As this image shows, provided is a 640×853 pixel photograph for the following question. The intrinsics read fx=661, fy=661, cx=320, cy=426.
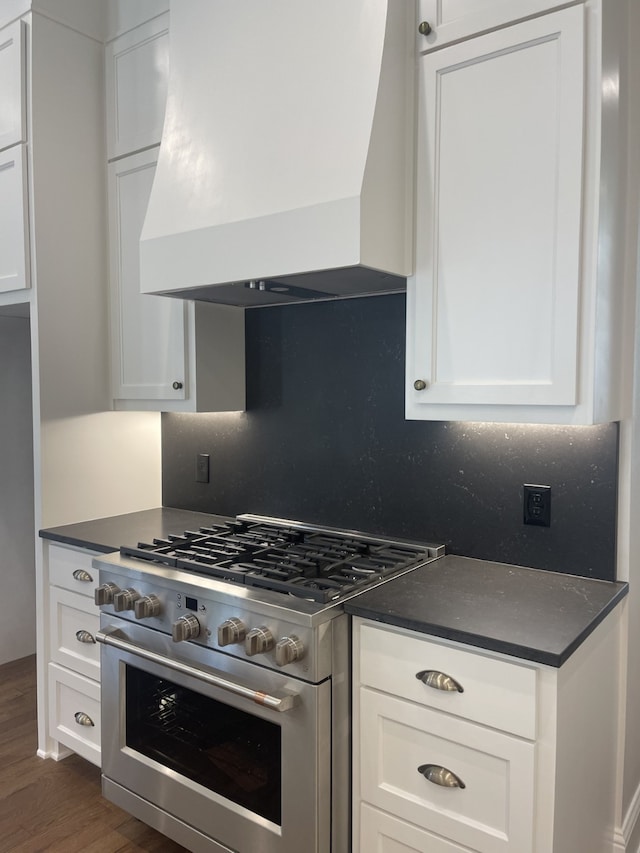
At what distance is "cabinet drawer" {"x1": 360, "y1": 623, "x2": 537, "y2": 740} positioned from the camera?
136cm

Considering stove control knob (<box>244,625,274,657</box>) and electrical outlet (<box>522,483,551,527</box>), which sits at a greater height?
electrical outlet (<box>522,483,551,527</box>)

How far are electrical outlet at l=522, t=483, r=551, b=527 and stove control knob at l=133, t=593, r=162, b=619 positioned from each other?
3.55 feet

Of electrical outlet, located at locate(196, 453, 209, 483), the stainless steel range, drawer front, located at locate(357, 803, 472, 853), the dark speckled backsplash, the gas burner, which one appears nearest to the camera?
drawer front, located at locate(357, 803, 472, 853)

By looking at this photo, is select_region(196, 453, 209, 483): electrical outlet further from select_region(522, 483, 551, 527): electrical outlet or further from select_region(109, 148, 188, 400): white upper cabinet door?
select_region(522, 483, 551, 527): electrical outlet

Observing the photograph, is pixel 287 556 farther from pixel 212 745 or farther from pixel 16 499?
pixel 16 499

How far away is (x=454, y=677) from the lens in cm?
145

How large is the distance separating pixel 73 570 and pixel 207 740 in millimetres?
877

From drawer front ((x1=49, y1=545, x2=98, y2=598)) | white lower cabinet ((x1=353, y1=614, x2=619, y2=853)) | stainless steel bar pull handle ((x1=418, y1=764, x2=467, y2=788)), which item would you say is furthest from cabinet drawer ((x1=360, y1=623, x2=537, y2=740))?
drawer front ((x1=49, y1=545, x2=98, y2=598))

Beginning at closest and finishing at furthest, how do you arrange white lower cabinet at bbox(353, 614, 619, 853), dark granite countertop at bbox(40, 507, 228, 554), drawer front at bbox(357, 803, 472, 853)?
white lower cabinet at bbox(353, 614, 619, 853) < drawer front at bbox(357, 803, 472, 853) < dark granite countertop at bbox(40, 507, 228, 554)

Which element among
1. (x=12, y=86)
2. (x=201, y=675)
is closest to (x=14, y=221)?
(x=12, y=86)

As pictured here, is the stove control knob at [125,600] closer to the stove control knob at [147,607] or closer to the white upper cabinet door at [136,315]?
the stove control knob at [147,607]

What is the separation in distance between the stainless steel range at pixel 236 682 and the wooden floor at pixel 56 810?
17cm

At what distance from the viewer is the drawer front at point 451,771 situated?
1372mm

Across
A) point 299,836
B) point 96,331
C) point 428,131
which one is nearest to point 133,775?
point 299,836
